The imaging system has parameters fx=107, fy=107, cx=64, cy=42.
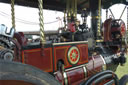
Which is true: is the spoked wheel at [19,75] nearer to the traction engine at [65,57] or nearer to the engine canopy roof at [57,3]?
the traction engine at [65,57]

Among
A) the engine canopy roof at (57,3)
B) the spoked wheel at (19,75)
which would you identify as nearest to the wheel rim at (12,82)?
the spoked wheel at (19,75)

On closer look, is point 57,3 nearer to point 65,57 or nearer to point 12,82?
point 65,57

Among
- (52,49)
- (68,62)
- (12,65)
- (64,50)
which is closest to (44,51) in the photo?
(52,49)

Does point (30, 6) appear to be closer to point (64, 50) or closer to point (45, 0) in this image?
point (45, 0)

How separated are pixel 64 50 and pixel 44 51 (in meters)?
0.37

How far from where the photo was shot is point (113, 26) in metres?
3.59

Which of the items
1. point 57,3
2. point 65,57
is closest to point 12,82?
point 65,57

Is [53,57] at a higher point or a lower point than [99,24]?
lower

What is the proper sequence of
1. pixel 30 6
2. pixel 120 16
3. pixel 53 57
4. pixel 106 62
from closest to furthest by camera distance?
pixel 53 57, pixel 106 62, pixel 30 6, pixel 120 16

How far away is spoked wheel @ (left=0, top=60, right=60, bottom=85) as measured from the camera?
58 cm

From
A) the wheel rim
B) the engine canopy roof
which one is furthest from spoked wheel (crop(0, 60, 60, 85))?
the engine canopy roof

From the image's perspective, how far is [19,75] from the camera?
0.62m

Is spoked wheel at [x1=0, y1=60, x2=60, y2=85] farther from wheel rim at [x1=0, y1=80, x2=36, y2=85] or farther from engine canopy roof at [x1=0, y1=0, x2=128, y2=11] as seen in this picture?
engine canopy roof at [x1=0, y1=0, x2=128, y2=11]

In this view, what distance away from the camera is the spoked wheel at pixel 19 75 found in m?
0.58
